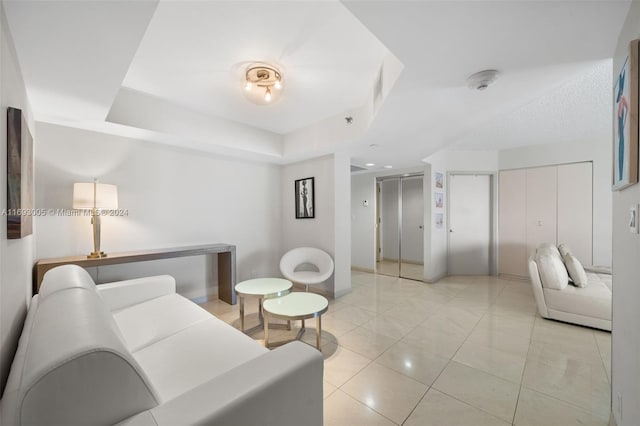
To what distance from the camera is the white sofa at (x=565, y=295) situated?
272cm

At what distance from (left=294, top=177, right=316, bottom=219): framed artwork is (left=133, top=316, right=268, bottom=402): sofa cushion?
2.56 m

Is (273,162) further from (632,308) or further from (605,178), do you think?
(605,178)

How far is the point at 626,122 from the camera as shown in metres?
1.15

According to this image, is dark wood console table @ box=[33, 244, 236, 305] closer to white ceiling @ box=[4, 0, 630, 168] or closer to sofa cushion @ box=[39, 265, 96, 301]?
sofa cushion @ box=[39, 265, 96, 301]

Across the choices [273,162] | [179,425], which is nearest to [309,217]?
[273,162]

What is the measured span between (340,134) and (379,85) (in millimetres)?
1063

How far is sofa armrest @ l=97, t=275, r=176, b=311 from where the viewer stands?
6.97 ft

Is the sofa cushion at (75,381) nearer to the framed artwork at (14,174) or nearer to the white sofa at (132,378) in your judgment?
the white sofa at (132,378)

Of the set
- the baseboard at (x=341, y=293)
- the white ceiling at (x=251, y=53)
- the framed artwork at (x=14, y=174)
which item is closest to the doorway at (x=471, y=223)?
the baseboard at (x=341, y=293)

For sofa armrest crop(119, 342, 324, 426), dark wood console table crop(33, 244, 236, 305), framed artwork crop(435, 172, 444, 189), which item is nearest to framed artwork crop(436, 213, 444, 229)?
framed artwork crop(435, 172, 444, 189)

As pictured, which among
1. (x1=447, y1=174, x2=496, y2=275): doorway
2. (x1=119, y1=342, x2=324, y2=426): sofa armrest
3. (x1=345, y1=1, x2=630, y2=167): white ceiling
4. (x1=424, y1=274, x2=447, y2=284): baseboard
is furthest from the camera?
(x1=447, y1=174, x2=496, y2=275): doorway

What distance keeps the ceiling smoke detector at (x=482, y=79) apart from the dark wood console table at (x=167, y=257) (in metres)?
3.19

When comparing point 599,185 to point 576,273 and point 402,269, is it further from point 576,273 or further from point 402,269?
Answer: point 402,269

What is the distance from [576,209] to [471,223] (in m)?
1.56
